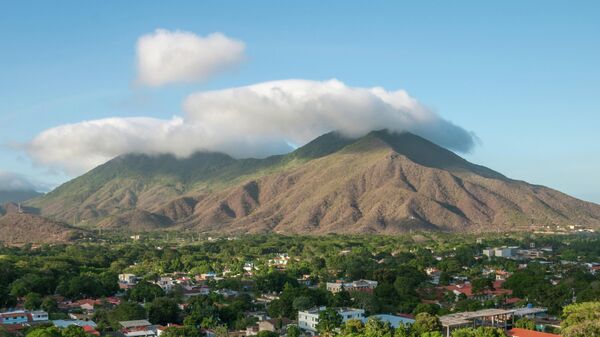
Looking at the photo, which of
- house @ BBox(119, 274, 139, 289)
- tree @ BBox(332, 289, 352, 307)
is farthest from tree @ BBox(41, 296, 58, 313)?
tree @ BBox(332, 289, 352, 307)

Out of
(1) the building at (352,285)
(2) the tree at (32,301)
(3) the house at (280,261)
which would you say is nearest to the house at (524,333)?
(1) the building at (352,285)

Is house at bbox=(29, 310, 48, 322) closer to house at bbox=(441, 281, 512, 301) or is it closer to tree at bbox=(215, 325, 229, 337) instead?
tree at bbox=(215, 325, 229, 337)

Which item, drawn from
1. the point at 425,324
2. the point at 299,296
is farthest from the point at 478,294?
the point at 425,324

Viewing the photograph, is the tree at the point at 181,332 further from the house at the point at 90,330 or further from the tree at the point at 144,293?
the tree at the point at 144,293

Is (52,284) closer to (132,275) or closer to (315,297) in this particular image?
(132,275)

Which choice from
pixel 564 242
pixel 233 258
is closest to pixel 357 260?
pixel 233 258

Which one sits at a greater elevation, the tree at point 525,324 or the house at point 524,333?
the tree at point 525,324
